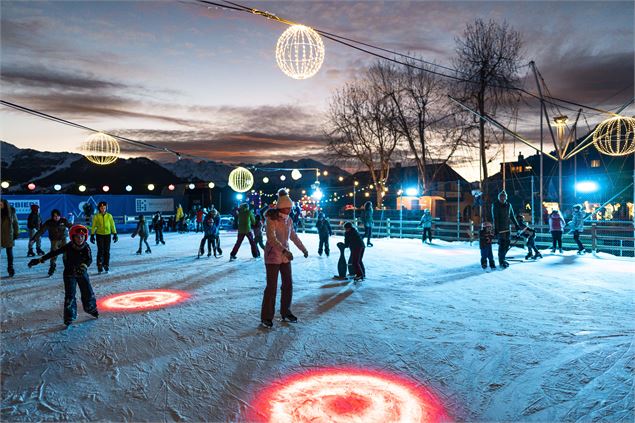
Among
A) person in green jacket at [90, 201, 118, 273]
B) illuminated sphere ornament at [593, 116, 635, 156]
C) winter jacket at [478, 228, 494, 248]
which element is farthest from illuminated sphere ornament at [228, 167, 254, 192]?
illuminated sphere ornament at [593, 116, 635, 156]

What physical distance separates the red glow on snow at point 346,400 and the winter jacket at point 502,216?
7.25m

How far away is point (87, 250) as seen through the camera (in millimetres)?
5836

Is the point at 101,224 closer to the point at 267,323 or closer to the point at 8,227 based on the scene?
the point at 8,227

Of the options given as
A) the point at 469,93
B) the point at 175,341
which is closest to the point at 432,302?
the point at 175,341

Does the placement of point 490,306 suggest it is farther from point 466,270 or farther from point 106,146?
point 106,146

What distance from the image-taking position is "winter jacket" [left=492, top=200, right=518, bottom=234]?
1022cm

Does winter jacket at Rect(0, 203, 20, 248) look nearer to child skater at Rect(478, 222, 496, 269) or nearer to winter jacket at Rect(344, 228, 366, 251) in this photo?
winter jacket at Rect(344, 228, 366, 251)

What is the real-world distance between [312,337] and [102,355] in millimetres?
2240

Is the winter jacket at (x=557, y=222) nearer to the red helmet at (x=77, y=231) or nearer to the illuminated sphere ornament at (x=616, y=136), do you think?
the illuminated sphere ornament at (x=616, y=136)

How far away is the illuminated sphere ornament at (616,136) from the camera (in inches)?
432

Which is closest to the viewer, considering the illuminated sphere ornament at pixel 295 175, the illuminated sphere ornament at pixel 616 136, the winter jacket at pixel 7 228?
the winter jacket at pixel 7 228

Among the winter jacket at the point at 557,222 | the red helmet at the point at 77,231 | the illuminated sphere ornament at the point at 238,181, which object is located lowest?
the winter jacket at the point at 557,222

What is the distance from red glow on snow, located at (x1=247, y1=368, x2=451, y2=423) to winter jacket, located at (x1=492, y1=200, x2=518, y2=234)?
7.25 meters

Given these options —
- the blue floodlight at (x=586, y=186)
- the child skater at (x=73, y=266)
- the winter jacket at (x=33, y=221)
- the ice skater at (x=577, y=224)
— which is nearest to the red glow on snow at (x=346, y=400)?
the child skater at (x=73, y=266)
